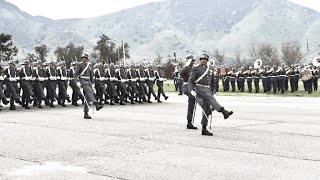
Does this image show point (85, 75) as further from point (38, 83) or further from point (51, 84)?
point (51, 84)

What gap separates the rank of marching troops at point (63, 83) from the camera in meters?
22.3

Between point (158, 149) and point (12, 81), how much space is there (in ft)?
43.5

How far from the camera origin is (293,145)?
→ 1056 cm

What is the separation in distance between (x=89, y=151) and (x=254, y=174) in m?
3.59

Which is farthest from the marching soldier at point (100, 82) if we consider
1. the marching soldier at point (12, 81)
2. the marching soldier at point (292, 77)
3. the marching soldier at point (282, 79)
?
the marching soldier at point (292, 77)

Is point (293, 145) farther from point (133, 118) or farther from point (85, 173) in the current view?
point (133, 118)

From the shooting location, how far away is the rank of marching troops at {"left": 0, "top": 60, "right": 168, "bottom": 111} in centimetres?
2228

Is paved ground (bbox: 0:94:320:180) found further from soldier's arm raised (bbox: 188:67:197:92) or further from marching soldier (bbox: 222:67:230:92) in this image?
marching soldier (bbox: 222:67:230:92)

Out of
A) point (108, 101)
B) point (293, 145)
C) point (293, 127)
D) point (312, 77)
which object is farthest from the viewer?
point (312, 77)

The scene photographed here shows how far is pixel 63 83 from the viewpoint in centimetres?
2392

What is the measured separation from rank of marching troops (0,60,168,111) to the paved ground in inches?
247

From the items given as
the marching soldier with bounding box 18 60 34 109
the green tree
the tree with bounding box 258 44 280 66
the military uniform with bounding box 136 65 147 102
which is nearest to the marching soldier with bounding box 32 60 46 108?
the marching soldier with bounding box 18 60 34 109

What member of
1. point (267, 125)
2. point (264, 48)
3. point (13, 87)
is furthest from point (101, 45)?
point (267, 125)

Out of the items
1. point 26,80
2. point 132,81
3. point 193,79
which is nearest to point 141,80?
point 132,81
